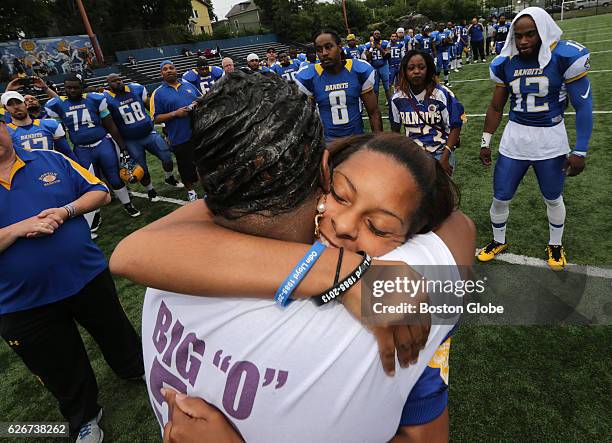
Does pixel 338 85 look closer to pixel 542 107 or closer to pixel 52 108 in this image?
pixel 542 107

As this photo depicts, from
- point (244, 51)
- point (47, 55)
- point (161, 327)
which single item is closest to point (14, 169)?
point (161, 327)

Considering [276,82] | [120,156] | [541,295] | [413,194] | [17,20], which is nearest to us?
[276,82]

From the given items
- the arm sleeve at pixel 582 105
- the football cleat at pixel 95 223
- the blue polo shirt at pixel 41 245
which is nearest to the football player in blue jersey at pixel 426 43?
the arm sleeve at pixel 582 105

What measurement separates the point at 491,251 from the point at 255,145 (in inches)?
174

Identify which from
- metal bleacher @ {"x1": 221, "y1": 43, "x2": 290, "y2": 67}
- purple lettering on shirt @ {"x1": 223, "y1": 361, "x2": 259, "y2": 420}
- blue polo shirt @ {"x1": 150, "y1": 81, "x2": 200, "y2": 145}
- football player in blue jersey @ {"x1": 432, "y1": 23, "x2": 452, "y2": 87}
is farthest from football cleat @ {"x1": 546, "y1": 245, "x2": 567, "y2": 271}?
metal bleacher @ {"x1": 221, "y1": 43, "x2": 290, "y2": 67}

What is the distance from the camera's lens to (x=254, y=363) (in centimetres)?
80

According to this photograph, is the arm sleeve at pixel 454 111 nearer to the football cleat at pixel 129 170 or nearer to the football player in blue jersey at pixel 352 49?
the football cleat at pixel 129 170

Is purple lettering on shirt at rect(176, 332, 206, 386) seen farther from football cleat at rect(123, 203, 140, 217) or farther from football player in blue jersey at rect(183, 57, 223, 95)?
football player in blue jersey at rect(183, 57, 223, 95)

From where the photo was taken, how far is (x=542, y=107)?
3848 millimetres

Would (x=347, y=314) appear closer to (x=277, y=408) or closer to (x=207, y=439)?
(x=277, y=408)

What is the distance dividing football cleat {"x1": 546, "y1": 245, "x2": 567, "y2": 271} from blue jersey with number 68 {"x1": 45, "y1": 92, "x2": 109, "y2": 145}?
7.49 metres

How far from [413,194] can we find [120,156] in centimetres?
771

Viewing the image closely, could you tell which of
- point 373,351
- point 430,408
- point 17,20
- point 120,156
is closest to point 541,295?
point 430,408

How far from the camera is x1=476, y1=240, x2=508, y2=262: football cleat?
14.8 feet
